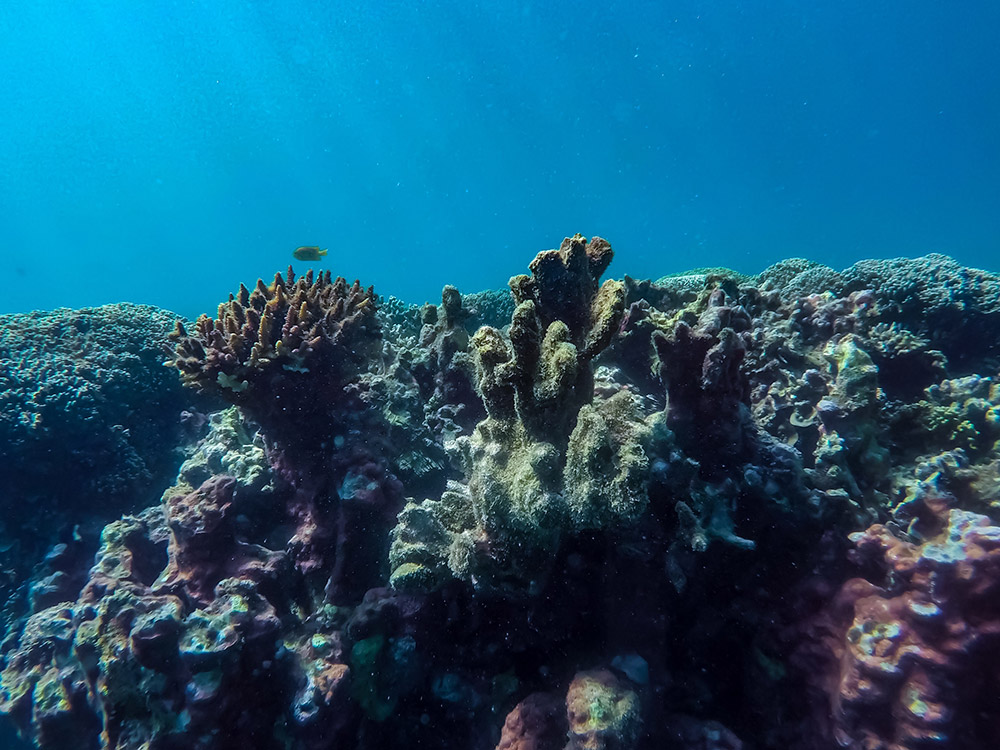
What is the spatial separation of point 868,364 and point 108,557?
7290 millimetres

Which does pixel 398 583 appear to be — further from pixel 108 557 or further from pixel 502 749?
pixel 108 557

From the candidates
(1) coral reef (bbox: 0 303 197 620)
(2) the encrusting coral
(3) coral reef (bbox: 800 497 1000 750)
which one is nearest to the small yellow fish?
(1) coral reef (bbox: 0 303 197 620)

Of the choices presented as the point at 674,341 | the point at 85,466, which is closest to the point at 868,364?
the point at 674,341

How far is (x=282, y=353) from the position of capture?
4.39 metres

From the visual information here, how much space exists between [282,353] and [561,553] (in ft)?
9.42

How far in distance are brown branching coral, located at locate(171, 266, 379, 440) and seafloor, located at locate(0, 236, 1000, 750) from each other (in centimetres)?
3

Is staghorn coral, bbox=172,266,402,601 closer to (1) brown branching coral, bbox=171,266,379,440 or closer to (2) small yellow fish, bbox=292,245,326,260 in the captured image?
(1) brown branching coral, bbox=171,266,379,440

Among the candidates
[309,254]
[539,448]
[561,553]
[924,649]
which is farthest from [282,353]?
[309,254]

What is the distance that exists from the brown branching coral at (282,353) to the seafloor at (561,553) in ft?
0.10

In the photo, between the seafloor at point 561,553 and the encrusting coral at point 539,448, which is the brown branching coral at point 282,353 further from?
the encrusting coral at point 539,448

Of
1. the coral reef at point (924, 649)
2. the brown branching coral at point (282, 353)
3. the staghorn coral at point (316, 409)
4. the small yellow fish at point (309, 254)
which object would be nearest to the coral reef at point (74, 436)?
the brown branching coral at point (282, 353)

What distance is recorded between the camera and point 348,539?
14.0 ft

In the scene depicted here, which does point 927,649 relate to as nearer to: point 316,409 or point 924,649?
point 924,649

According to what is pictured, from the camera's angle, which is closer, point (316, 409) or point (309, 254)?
point (316, 409)
